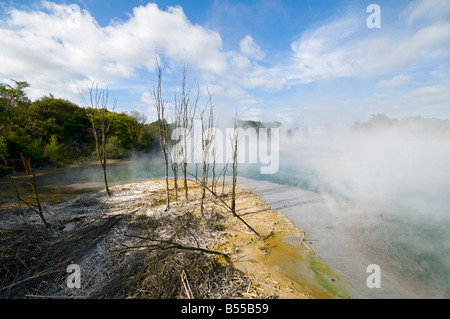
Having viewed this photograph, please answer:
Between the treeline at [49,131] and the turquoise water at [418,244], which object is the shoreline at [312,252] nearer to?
the turquoise water at [418,244]

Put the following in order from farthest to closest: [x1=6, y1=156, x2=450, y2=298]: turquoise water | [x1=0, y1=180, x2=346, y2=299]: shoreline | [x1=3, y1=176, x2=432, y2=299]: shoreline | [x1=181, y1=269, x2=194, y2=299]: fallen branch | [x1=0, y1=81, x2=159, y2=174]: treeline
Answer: [x1=0, y1=81, x2=159, y2=174]: treeline < [x1=6, y1=156, x2=450, y2=298]: turquoise water < [x1=3, y1=176, x2=432, y2=299]: shoreline < [x1=0, y1=180, x2=346, y2=299]: shoreline < [x1=181, y1=269, x2=194, y2=299]: fallen branch

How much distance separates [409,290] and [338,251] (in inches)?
58.6

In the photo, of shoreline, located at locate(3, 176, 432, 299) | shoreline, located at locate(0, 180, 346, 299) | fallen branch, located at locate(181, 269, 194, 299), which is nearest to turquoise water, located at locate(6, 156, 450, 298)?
shoreline, located at locate(3, 176, 432, 299)

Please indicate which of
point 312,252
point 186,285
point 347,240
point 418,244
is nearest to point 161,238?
point 186,285

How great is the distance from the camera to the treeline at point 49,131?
15297mm

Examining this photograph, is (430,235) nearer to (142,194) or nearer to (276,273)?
(276,273)

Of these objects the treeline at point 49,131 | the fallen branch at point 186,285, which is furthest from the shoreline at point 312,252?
the treeline at point 49,131

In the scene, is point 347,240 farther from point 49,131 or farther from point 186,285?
point 49,131

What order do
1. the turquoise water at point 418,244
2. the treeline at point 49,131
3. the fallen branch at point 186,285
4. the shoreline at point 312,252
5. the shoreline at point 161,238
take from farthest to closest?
1. the treeline at point 49,131
2. the turquoise water at point 418,244
3. the shoreline at point 312,252
4. the shoreline at point 161,238
5. the fallen branch at point 186,285

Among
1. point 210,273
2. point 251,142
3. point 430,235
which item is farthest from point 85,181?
point 251,142

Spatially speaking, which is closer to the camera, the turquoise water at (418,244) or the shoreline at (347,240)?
the shoreline at (347,240)

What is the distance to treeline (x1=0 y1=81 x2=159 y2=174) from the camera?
602 inches

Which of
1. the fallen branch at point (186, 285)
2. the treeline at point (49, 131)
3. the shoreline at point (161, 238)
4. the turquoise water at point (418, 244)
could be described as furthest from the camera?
the treeline at point (49, 131)

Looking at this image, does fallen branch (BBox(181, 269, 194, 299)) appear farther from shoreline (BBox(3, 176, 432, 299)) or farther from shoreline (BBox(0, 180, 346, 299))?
shoreline (BBox(3, 176, 432, 299))
